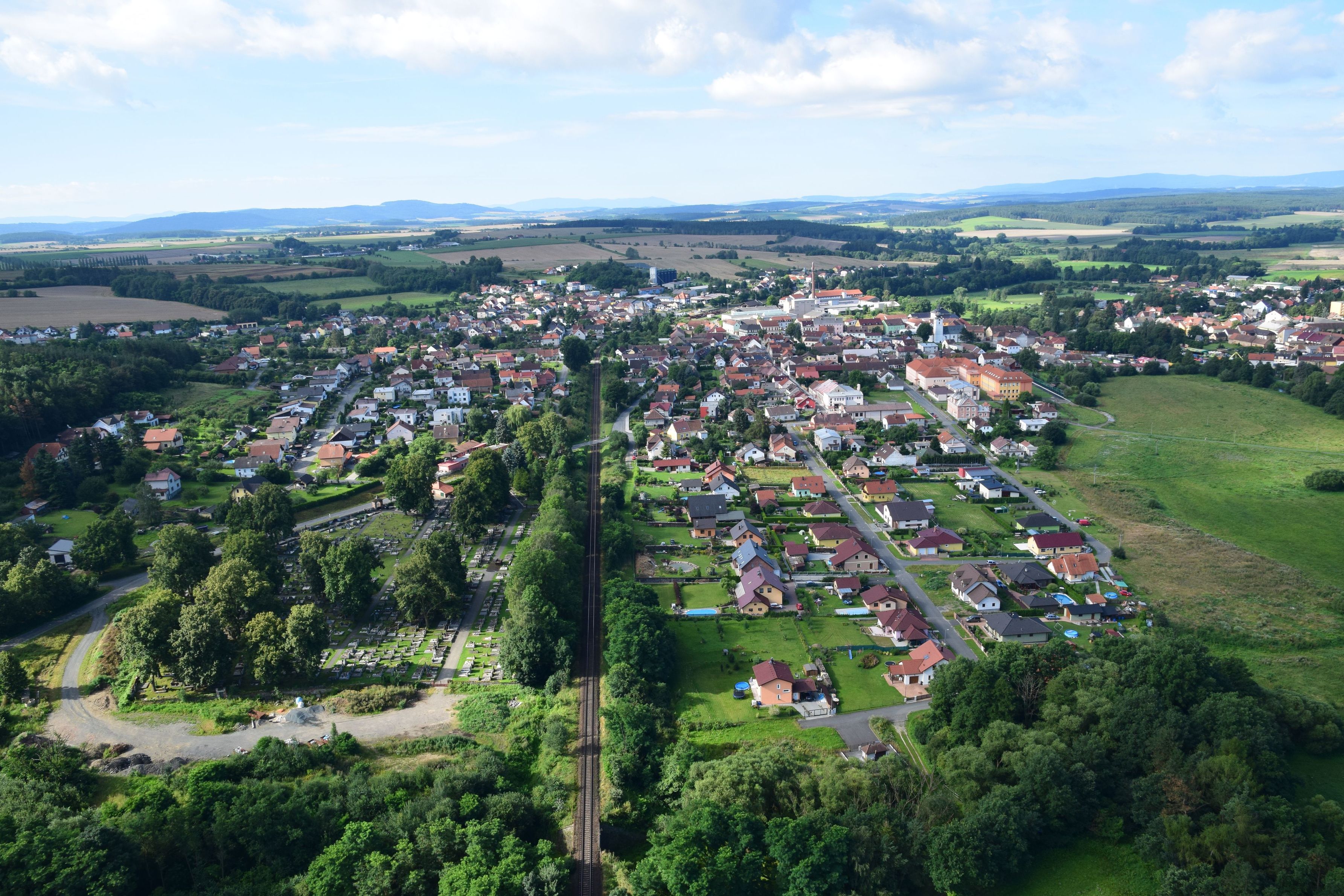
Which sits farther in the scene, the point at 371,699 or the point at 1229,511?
the point at 1229,511

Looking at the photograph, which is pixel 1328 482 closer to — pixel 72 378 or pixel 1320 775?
pixel 1320 775

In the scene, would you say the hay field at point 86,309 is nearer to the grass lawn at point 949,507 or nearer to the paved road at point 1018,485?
the paved road at point 1018,485

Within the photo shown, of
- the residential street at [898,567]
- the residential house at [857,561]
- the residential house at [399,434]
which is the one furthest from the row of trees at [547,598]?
the residential house at [399,434]

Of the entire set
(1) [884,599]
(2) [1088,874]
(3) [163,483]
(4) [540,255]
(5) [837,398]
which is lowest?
(2) [1088,874]

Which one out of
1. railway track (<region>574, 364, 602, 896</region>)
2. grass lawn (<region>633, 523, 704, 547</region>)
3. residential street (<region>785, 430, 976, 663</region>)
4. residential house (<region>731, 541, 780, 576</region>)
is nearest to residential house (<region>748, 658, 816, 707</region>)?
railway track (<region>574, 364, 602, 896</region>)

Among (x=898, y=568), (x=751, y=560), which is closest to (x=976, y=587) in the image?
(x=898, y=568)
